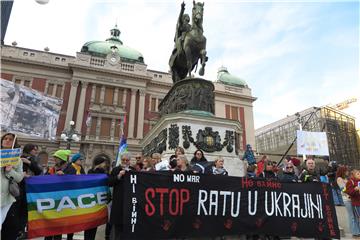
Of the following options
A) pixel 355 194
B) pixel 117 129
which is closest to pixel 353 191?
pixel 355 194

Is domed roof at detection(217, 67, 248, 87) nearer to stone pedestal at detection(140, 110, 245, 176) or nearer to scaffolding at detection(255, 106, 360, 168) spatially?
scaffolding at detection(255, 106, 360, 168)

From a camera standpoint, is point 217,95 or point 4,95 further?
point 217,95

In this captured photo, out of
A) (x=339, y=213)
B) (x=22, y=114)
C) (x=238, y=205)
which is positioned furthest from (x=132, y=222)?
(x=22, y=114)

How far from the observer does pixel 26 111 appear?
359 inches

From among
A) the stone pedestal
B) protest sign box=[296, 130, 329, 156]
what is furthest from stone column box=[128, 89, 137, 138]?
the stone pedestal

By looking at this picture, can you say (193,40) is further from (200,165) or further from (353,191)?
(353,191)

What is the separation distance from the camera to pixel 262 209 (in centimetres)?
472

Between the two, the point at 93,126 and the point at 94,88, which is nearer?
the point at 93,126

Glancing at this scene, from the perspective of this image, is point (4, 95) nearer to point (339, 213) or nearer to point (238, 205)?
point (238, 205)

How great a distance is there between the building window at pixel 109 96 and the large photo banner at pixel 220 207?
3195 centimetres

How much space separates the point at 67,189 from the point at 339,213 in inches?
285

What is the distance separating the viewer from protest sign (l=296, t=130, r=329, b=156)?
48.7ft

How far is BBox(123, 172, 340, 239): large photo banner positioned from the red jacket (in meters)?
0.89

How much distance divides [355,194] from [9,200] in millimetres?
6847
